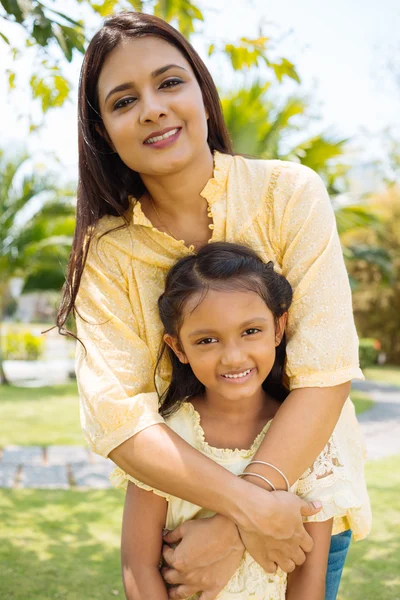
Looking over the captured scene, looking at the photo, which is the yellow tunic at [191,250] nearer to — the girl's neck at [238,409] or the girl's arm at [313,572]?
the girl's neck at [238,409]

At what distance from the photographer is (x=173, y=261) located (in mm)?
2135

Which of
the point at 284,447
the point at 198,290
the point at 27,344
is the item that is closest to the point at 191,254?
the point at 198,290

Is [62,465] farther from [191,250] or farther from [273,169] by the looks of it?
[273,169]

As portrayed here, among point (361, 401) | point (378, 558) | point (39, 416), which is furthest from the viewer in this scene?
point (361, 401)

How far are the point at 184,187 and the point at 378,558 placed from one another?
2329mm

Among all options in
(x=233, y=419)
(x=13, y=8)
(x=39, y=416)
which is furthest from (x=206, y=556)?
(x=39, y=416)

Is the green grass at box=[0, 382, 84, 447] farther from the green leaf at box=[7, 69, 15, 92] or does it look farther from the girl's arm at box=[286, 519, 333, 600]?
the girl's arm at box=[286, 519, 333, 600]

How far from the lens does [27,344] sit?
16.0 meters

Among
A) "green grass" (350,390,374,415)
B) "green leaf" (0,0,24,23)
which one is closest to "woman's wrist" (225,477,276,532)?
"green leaf" (0,0,24,23)

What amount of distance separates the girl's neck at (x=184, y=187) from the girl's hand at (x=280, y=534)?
0.91m

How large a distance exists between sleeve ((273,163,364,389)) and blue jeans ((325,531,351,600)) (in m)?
0.50

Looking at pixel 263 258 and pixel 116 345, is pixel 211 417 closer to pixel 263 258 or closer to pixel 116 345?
pixel 116 345

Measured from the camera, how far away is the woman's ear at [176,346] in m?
2.02

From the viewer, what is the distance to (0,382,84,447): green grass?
261 inches
